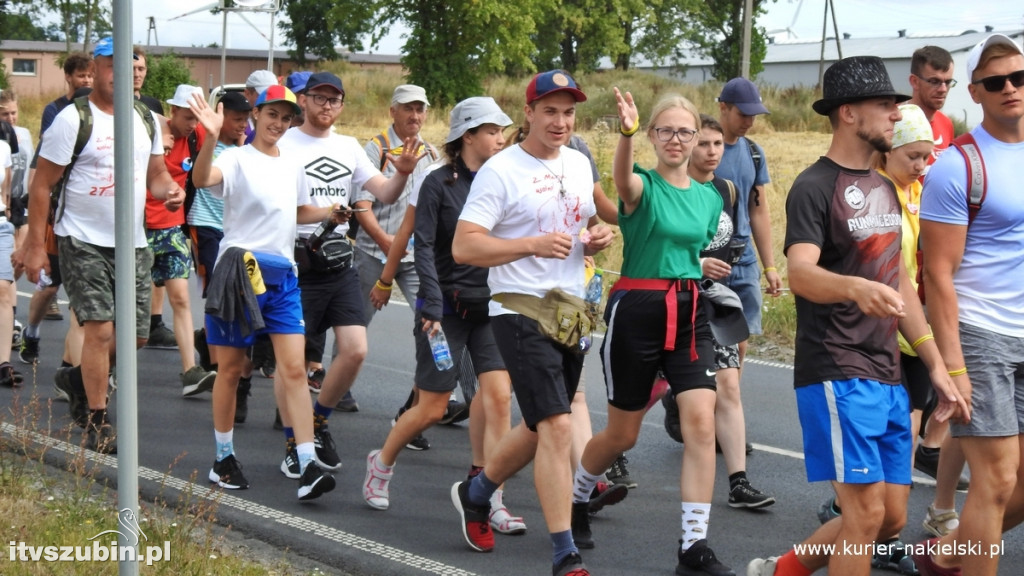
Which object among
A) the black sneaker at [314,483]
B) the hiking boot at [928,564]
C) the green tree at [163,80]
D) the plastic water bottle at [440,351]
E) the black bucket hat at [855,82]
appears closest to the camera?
the black bucket hat at [855,82]

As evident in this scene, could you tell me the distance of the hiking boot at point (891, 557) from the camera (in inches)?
227

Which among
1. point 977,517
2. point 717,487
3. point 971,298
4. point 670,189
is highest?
point 670,189

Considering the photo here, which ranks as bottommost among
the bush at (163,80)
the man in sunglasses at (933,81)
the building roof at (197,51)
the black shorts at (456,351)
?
the black shorts at (456,351)

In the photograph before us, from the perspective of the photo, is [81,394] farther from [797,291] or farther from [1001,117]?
[1001,117]

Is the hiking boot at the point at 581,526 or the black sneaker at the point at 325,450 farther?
the black sneaker at the point at 325,450

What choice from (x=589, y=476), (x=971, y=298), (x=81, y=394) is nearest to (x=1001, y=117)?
(x=971, y=298)

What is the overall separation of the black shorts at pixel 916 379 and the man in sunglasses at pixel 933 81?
181 centimetres

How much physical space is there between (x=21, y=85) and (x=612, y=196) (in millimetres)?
76374

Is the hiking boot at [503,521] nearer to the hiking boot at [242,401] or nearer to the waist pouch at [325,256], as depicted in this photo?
the waist pouch at [325,256]

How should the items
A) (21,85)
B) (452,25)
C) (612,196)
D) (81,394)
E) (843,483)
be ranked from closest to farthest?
(843,483)
(81,394)
(612,196)
(452,25)
(21,85)

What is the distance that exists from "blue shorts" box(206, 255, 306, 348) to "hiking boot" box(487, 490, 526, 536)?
1389 millimetres

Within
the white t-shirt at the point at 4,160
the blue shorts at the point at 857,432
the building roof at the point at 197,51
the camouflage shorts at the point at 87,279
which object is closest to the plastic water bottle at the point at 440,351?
the camouflage shorts at the point at 87,279

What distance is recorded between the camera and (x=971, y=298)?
497cm

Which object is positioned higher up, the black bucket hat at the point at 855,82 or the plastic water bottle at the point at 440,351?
the black bucket hat at the point at 855,82
